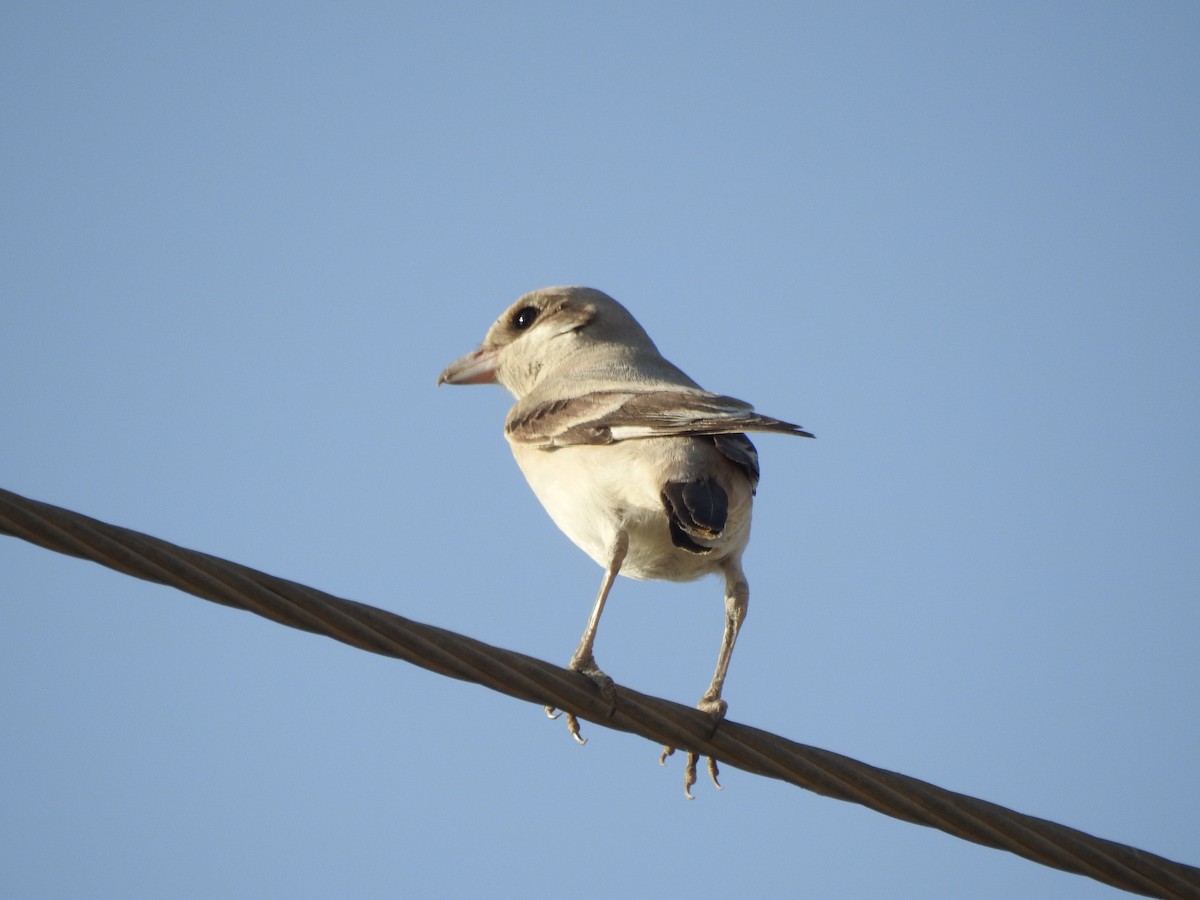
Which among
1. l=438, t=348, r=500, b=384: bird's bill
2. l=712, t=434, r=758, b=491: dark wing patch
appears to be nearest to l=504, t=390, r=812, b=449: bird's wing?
l=712, t=434, r=758, b=491: dark wing patch

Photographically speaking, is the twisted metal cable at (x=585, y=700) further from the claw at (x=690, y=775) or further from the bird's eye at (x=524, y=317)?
the bird's eye at (x=524, y=317)

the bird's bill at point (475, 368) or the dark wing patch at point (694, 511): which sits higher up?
the bird's bill at point (475, 368)

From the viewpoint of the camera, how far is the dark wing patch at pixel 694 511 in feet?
20.4

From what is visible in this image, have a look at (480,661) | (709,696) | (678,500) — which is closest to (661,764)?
(709,696)

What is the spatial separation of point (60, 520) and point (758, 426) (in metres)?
2.97

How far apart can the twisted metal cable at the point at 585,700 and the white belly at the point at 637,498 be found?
1753 millimetres

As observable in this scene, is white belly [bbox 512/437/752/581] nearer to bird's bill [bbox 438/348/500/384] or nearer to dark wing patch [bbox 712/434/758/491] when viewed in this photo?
dark wing patch [bbox 712/434/758/491]

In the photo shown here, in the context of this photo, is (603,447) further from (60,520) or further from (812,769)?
(60,520)

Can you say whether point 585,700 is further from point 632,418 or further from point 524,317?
point 524,317

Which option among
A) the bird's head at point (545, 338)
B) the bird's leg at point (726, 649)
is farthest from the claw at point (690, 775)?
the bird's head at point (545, 338)

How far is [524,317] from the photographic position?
9.81 meters

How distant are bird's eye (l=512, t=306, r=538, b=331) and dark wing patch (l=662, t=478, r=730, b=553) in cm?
348

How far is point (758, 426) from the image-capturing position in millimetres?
5750

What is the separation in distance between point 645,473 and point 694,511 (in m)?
0.56
